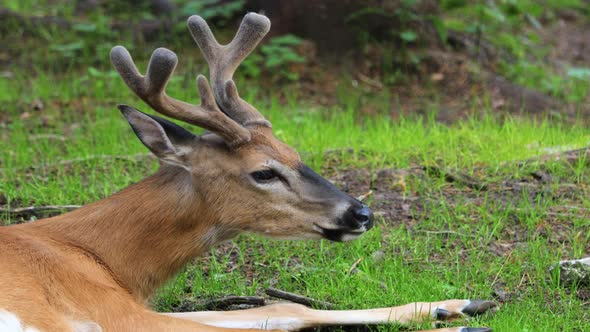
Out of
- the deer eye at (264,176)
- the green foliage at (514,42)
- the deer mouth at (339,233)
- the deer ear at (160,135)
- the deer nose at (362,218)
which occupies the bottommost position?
the green foliage at (514,42)

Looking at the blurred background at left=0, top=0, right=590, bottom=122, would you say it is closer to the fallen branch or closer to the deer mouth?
the fallen branch

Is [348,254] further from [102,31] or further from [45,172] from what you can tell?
[102,31]

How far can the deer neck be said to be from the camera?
14.2ft

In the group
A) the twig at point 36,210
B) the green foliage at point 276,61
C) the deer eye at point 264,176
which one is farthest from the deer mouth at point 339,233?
the green foliage at point 276,61

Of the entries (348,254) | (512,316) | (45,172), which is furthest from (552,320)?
(45,172)

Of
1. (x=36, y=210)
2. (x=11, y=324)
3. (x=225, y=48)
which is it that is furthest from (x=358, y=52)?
(x=11, y=324)

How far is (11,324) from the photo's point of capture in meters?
3.74

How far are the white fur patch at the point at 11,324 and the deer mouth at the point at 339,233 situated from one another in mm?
1317

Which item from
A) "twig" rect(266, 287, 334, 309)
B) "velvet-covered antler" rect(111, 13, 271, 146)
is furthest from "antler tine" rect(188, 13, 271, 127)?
"twig" rect(266, 287, 334, 309)

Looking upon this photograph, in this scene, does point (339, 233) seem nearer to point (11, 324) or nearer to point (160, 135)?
point (160, 135)

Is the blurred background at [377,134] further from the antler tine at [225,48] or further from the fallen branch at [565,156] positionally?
the antler tine at [225,48]

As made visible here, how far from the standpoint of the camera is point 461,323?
4.42 m

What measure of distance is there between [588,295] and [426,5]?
551 cm

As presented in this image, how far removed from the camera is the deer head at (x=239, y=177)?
14.0 ft
